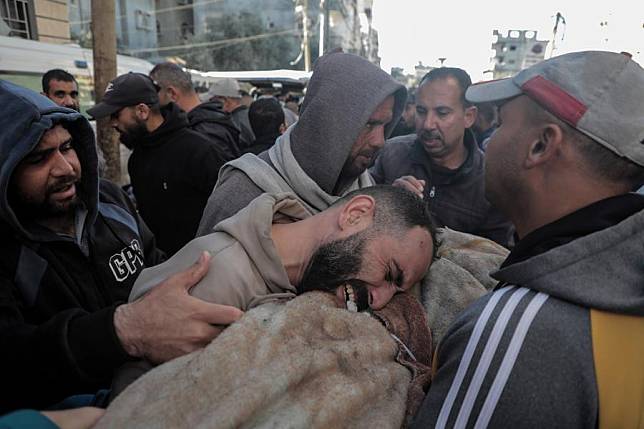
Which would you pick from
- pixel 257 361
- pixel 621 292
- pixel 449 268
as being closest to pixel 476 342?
pixel 621 292

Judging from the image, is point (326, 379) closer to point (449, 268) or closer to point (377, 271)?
point (377, 271)

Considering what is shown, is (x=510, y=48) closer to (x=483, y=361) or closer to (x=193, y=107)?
(x=193, y=107)

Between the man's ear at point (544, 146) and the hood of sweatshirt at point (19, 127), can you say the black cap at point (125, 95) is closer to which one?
the hood of sweatshirt at point (19, 127)

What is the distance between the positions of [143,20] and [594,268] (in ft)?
119

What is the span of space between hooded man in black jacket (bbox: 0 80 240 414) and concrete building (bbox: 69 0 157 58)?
88.5 ft

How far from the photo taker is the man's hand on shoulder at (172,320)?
131 centimetres

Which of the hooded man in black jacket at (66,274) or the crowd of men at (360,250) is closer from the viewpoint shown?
the crowd of men at (360,250)

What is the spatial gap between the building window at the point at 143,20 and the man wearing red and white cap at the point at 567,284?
34.9 metres

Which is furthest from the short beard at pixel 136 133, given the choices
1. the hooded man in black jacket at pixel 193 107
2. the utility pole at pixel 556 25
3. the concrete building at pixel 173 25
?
the concrete building at pixel 173 25

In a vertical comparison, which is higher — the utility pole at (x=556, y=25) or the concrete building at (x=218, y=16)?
the concrete building at (x=218, y=16)

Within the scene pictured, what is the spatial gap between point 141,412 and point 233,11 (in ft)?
141

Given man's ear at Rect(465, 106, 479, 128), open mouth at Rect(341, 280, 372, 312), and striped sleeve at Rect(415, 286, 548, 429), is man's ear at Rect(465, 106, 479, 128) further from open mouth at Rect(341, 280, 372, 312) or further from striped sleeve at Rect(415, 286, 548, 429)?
striped sleeve at Rect(415, 286, 548, 429)

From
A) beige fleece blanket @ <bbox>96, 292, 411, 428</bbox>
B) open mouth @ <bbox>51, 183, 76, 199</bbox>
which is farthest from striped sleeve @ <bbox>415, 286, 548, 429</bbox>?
open mouth @ <bbox>51, 183, 76, 199</bbox>

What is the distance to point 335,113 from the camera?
236 cm
